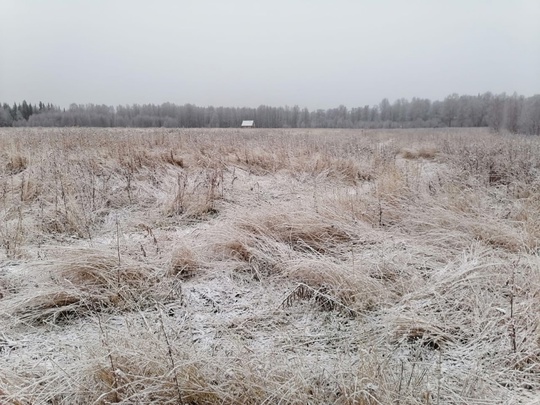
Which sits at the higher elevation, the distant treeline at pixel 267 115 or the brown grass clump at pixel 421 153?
the distant treeline at pixel 267 115

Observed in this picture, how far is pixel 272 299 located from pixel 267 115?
223 feet

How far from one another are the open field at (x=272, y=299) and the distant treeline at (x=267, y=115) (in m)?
45.1

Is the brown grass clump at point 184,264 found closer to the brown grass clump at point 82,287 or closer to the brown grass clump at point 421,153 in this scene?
the brown grass clump at point 82,287

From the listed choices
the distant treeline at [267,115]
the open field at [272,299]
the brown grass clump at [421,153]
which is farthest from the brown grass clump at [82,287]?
the distant treeline at [267,115]

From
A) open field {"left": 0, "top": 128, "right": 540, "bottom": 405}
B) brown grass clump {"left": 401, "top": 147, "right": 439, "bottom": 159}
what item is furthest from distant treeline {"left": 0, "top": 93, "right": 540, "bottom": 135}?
open field {"left": 0, "top": 128, "right": 540, "bottom": 405}

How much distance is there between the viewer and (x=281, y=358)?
1259 mm

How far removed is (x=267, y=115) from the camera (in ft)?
220

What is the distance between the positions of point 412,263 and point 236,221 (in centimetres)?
147

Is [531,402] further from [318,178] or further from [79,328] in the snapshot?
[318,178]

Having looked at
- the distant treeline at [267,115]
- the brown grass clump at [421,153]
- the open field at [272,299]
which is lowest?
the open field at [272,299]

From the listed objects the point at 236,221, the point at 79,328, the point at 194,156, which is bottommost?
the point at 79,328

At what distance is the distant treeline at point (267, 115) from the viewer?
45.4 m

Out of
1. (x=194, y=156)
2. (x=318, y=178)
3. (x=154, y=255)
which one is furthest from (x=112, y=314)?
(x=194, y=156)

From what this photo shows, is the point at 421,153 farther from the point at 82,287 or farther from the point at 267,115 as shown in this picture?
the point at 267,115
